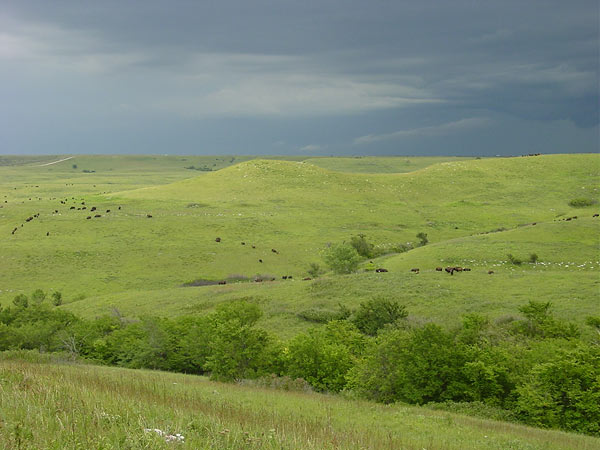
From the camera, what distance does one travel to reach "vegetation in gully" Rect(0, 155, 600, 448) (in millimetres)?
10789

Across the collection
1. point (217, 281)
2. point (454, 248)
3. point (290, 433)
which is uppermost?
point (290, 433)

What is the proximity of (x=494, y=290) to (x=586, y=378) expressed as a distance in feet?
84.2

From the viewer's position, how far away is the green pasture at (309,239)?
168 feet

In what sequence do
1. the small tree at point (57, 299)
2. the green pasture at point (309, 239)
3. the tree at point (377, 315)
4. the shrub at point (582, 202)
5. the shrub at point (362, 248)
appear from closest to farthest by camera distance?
the tree at point (377, 315) < the green pasture at point (309, 239) < the small tree at point (57, 299) < the shrub at point (362, 248) < the shrub at point (582, 202)

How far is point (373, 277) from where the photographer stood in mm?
56094

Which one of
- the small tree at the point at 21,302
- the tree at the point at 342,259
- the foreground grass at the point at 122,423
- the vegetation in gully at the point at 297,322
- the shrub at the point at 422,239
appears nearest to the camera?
the foreground grass at the point at 122,423

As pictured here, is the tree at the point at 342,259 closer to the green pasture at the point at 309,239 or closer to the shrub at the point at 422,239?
the green pasture at the point at 309,239

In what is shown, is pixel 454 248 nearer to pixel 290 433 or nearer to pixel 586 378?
pixel 586 378

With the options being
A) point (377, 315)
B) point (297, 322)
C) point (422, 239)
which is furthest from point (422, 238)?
point (377, 315)

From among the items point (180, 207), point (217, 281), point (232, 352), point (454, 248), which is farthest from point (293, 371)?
point (180, 207)

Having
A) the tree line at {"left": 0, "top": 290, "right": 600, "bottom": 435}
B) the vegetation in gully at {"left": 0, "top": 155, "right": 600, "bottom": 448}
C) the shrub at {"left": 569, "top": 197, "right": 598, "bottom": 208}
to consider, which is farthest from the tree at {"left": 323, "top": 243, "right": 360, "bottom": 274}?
the shrub at {"left": 569, "top": 197, "right": 598, "bottom": 208}

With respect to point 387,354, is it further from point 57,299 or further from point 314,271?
point 57,299

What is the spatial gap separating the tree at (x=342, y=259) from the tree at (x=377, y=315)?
2148 centimetres

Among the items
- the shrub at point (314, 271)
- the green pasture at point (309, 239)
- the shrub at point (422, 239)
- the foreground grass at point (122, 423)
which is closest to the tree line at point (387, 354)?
the green pasture at point (309, 239)
